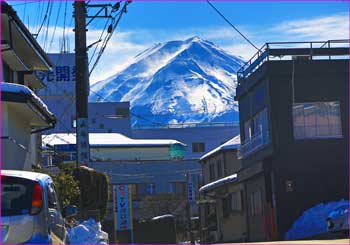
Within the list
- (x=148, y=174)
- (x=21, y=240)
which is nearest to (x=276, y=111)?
(x=21, y=240)

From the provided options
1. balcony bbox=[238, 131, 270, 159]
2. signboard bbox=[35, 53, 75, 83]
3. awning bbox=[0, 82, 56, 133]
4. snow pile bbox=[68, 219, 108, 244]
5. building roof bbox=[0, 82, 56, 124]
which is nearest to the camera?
building roof bbox=[0, 82, 56, 124]

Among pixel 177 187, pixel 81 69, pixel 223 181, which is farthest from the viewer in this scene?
pixel 177 187

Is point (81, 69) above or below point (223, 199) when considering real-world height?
above

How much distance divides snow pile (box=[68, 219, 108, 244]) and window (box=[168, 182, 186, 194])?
1837 inches

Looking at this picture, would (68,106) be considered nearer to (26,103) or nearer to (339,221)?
(339,221)

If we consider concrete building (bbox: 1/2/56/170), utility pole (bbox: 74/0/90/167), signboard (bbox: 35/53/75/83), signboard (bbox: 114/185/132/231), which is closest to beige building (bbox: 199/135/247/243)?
signboard (bbox: 114/185/132/231)

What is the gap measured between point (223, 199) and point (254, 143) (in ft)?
37.1

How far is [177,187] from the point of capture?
67.1 m

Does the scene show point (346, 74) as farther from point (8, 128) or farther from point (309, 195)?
point (8, 128)

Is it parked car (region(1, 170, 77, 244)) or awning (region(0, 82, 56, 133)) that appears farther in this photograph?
awning (region(0, 82, 56, 133))

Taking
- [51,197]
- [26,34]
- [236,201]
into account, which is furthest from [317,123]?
[51,197]

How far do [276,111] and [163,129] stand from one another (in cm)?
5942

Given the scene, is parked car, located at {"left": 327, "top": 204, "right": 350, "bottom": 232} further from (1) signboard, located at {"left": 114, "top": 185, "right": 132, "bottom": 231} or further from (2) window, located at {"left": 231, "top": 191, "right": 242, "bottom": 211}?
(2) window, located at {"left": 231, "top": 191, "right": 242, "bottom": 211}

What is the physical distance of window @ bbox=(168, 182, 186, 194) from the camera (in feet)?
218
